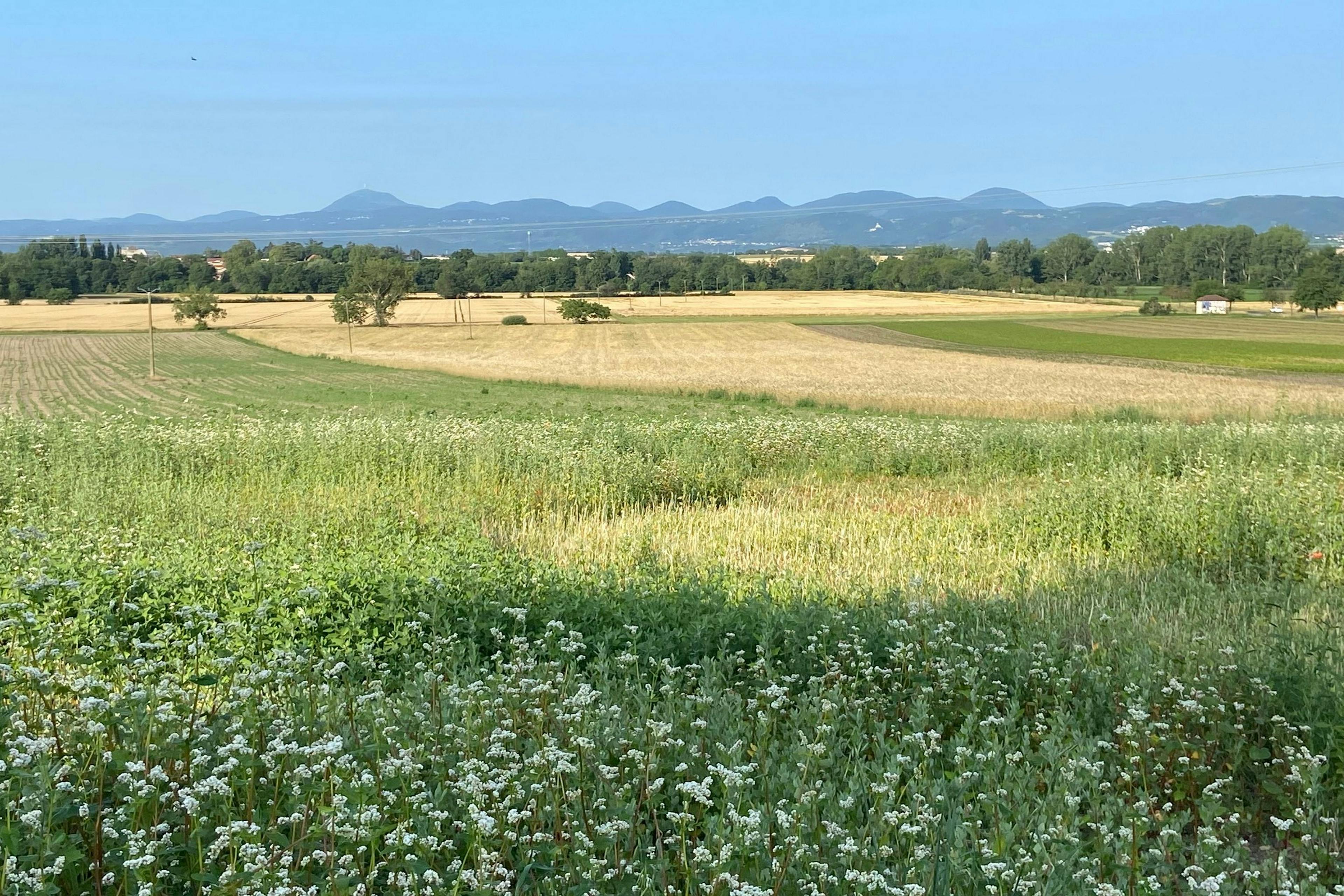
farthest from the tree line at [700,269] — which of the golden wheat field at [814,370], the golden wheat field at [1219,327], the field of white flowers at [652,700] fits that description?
the field of white flowers at [652,700]

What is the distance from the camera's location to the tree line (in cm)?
12862

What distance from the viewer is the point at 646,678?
21.4 feet

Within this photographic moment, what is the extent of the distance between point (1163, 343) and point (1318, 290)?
122ft

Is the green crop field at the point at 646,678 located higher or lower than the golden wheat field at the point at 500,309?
lower

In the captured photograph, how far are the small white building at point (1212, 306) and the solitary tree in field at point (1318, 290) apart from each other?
22.3 feet

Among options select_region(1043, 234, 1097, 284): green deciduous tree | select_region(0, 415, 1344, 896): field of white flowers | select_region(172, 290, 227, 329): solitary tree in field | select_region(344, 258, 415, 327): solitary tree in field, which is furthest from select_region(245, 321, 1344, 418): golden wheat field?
select_region(1043, 234, 1097, 284): green deciduous tree

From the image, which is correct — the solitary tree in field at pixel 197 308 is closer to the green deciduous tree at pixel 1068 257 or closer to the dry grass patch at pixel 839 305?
the dry grass patch at pixel 839 305

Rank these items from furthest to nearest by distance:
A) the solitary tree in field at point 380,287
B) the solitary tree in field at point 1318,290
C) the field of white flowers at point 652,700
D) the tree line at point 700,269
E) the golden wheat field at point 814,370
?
the tree line at point 700,269 < the solitary tree in field at point 380,287 < the solitary tree in field at point 1318,290 < the golden wheat field at point 814,370 < the field of white flowers at point 652,700

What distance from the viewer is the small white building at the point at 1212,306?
104812 millimetres

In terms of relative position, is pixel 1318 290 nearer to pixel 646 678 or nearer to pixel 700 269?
pixel 700 269

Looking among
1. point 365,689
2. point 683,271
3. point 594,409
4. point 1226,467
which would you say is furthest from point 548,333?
point 365,689

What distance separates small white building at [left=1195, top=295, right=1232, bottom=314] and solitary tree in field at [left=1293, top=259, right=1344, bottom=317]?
680 cm

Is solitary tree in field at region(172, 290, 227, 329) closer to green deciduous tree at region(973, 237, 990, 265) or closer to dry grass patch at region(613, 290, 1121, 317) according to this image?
dry grass patch at region(613, 290, 1121, 317)

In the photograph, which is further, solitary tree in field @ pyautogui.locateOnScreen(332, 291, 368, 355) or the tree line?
the tree line
